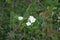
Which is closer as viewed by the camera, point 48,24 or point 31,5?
point 48,24

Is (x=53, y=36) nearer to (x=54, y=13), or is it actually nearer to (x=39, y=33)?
(x=39, y=33)

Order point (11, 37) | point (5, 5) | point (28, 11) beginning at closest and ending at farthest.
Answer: point (11, 37) → point (28, 11) → point (5, 5)

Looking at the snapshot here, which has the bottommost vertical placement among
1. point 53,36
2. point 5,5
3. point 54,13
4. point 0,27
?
point 53,36

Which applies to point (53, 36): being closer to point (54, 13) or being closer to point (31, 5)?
point (54, 13)

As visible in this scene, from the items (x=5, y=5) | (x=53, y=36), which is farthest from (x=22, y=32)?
(x=5, y=5)

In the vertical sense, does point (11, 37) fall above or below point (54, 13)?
below

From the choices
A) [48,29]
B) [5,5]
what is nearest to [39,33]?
[48,29]

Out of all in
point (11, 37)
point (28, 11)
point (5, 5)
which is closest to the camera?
point (11, 37)
